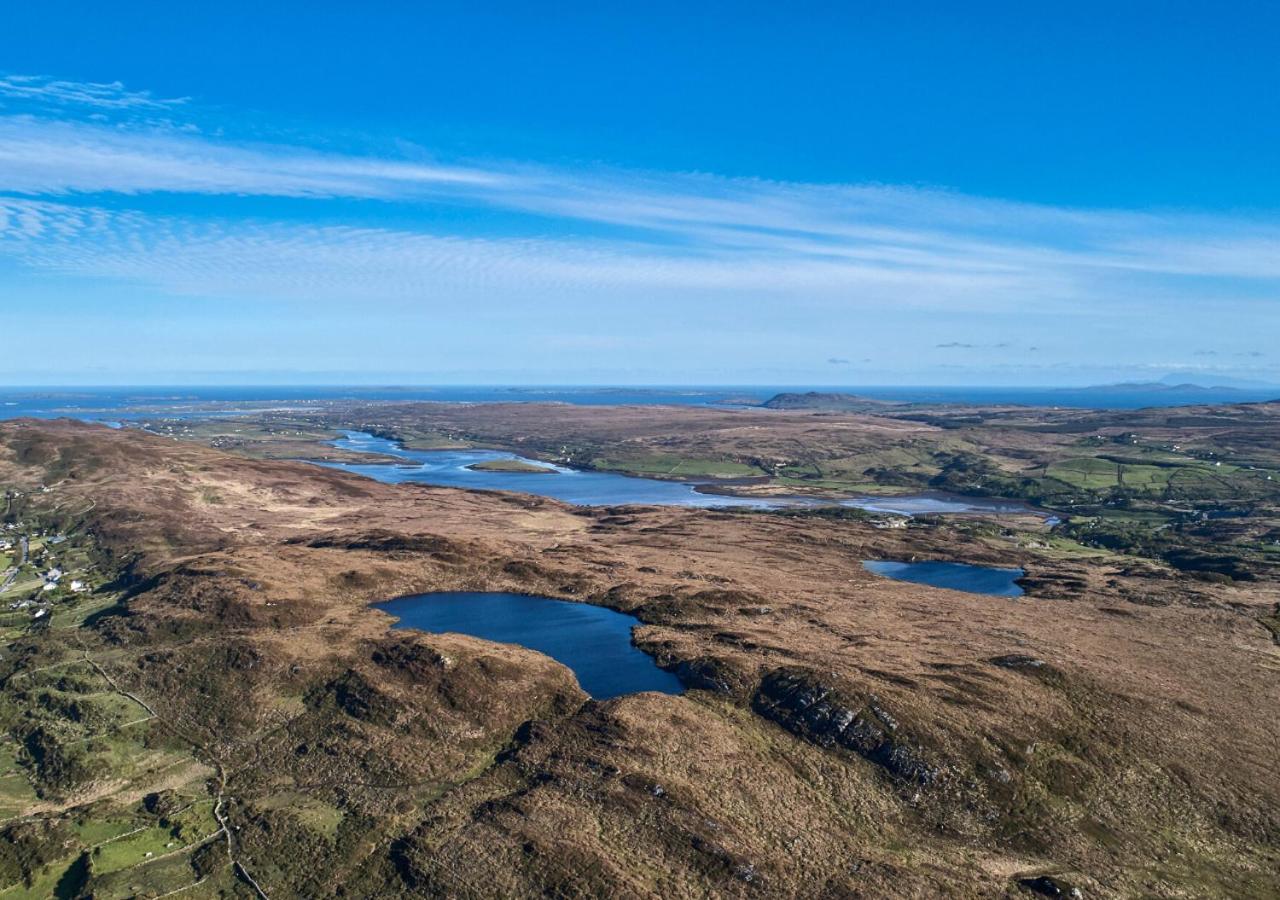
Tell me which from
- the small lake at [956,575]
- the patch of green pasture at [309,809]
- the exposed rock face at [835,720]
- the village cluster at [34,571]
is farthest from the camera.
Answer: the small lake at [956,575]

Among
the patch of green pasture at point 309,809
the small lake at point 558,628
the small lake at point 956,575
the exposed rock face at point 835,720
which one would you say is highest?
the exposed rock face at point 835,720

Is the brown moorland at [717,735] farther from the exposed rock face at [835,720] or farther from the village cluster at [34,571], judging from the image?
the village cluster at [34,571]

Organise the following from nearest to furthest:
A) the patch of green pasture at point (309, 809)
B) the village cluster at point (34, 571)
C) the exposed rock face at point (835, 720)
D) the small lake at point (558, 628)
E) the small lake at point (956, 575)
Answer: the patch of green pasture at point (309, 809), the exposed rock face at point (835, 720), the small lake at point (558, 628), the village cluster at point (34, 571), the small lake at point (956, 575)

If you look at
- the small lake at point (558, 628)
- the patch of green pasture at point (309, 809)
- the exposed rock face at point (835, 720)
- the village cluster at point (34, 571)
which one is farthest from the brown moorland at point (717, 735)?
the village cluster at point (34, 571)

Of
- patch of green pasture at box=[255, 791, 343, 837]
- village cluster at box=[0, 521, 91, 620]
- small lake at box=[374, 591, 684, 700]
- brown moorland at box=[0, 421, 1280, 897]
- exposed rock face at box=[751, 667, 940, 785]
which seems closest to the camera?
brown moorland at box=[0, 421, 1280, 897]

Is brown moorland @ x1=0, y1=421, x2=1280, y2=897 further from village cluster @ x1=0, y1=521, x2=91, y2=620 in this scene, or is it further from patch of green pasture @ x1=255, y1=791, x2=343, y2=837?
village cluster @ x1=0, y1=521, x2=91, y2=620

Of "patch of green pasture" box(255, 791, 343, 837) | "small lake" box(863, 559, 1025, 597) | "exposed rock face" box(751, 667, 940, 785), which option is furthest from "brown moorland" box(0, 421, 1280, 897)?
"small lake" box(863, 559, 1025, 597)

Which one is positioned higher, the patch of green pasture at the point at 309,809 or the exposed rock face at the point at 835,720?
the exposed rock face at the point at 835,720

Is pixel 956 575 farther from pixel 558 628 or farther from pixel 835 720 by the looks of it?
pixel 835 720
